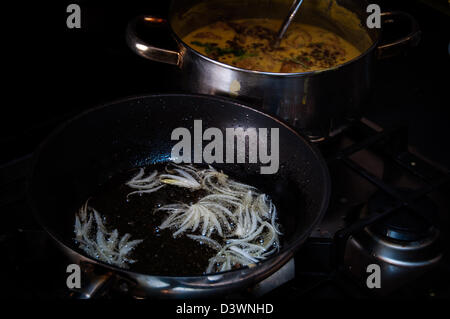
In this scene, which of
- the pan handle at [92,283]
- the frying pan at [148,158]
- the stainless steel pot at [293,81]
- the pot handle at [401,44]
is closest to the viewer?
the pan handle at [92,283]

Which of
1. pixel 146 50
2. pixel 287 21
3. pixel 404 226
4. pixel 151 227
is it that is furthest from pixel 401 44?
pixel 151 227

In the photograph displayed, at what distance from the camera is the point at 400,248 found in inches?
44.9

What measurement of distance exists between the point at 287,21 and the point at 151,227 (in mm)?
727

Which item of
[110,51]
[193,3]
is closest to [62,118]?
[110,51]

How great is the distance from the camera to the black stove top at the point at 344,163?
104 cm

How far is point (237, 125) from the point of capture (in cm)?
119

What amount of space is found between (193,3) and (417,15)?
74 cm

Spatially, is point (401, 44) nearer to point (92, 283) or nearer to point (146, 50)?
point (146, 50)

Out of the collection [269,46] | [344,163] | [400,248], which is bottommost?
[400,248]

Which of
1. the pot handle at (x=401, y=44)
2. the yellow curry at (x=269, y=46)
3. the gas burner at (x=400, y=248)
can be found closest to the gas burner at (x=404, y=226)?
the gas burner at (x=400, y=248)

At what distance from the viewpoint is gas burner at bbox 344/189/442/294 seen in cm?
113

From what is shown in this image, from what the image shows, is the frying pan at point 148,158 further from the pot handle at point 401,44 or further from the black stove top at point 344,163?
the pot handle at point 401,44

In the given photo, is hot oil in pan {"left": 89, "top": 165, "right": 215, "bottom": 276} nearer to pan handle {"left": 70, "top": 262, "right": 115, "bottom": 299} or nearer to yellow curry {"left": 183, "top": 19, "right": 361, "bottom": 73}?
pan handle {"left": 70, "top": 262, "right": 115, "bottom": 299}

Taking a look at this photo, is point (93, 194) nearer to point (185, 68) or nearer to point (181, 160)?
point (181, 160)
